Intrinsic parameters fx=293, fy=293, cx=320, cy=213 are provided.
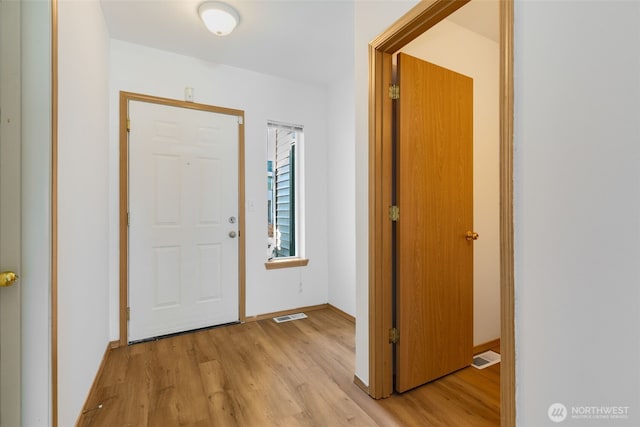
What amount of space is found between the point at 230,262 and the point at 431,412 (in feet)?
6.52

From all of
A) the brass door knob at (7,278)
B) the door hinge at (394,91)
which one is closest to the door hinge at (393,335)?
the door hinge at (394,91)

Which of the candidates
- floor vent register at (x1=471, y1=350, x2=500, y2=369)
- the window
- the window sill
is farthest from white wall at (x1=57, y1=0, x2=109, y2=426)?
floor vent register at (x1=471, y1=350, x2=500, y2=369)

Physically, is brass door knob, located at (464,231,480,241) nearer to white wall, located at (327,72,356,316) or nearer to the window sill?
white wall, located at (327,72,356,316)

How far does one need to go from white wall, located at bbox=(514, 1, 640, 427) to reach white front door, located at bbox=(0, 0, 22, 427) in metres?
1.68

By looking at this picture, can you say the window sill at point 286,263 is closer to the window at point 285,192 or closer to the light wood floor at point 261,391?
the window at point 285,192

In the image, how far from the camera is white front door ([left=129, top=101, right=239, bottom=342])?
2441mm

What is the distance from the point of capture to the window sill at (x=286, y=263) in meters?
2.99

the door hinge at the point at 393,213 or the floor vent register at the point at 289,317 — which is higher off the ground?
the door hinge at the point at 393,213

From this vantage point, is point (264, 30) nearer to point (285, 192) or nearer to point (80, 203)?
point (285, 192)

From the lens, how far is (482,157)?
2217 mm

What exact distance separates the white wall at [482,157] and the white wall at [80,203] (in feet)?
7.14

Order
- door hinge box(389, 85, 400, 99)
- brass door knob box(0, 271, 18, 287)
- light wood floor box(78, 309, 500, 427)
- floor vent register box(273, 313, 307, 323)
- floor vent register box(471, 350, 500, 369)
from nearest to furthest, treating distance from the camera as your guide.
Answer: brass door knob box(0, 271, 18, 287), light wood floor box(78, 309, 500, 427), door hinge box(389, 85, 400, 99), floor vent register box(471, 350, 500, 369), floor vent register box(273, 313, 307, 323)

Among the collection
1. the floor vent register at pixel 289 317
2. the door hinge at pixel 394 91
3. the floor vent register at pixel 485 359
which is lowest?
the floor vent register at pixel 485 359

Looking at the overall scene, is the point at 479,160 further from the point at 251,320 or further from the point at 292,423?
the point at 251,320
